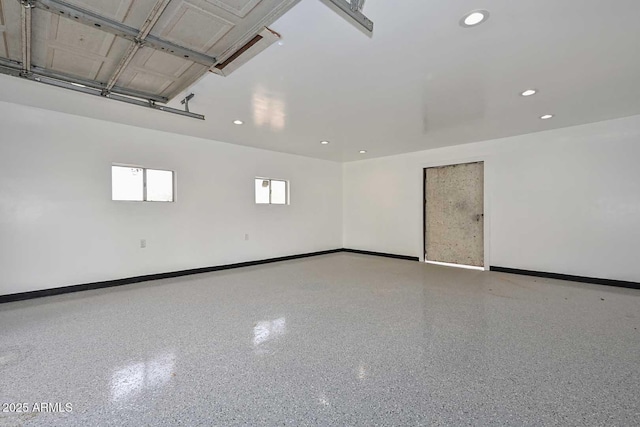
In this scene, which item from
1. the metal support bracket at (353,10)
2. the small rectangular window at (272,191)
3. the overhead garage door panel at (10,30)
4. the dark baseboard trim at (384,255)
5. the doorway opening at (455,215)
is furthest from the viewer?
the dark baseboard trim at (384,255)

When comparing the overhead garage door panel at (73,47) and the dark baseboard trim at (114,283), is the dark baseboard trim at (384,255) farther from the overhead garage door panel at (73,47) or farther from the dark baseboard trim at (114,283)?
the overhead garage door panel at (73,47)

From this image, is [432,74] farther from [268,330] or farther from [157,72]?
[268,330]

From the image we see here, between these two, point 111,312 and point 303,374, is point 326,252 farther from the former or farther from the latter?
point 303,374

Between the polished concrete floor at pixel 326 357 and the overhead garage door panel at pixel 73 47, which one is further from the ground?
the overhead garage door panel at pixel 73 47

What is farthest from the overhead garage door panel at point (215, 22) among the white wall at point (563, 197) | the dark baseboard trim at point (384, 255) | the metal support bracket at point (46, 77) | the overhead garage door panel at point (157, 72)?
the dark baseboard trim at point (384, 255)

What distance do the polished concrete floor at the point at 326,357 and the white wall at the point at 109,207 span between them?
0.57 m

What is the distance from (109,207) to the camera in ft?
14.1

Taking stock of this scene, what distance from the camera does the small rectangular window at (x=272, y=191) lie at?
6211 millimetres

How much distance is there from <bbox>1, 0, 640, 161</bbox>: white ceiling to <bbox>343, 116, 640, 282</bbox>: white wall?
42cm

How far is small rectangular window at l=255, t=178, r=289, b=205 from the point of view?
621cm

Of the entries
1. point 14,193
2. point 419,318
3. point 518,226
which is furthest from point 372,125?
point 14,193

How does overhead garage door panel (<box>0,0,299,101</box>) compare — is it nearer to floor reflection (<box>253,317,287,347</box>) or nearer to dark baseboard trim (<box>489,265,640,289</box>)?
floor reflection (<box>253,317,287,347</box>)

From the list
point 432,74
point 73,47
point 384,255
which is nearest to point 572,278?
point 384,255

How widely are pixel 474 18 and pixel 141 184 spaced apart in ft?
15.9
